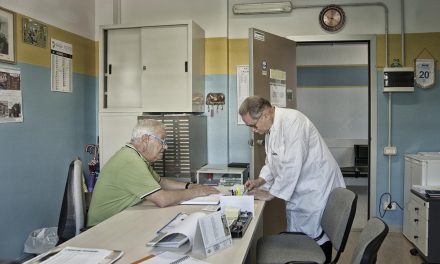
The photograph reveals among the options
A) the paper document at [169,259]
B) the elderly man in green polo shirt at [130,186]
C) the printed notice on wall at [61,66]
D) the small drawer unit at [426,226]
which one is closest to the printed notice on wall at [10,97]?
the printed notice on wall at [61,66]

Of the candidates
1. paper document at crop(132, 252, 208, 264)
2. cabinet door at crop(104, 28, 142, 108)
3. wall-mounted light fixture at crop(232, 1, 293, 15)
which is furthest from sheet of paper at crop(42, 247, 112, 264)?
wall-mounted light fixture at crop(232, 1, 293, 15)

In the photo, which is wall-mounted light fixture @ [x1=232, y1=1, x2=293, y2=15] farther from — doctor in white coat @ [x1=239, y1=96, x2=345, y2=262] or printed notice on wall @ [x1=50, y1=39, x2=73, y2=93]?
doctor in white coat @ [x1=239, y1=96, x2=345, y2=262]

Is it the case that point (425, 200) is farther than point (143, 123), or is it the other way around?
point (425, 200)

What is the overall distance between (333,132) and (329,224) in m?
5.04

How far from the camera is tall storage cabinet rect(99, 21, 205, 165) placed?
388cm

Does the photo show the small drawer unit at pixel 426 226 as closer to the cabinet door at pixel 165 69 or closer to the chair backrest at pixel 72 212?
the cabinet door at pixel 165 69

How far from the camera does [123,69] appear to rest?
162 inches

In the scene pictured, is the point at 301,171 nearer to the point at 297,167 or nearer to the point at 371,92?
the point at 297,167

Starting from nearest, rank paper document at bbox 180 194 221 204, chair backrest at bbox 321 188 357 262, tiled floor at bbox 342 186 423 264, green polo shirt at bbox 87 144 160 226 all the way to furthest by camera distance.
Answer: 1. chair backrest at bbox 321 188 357 262
2. green polo shirt at bbox 87 144 160 226
3. paper document at bbox 180 194 221 204
4. tiled floor at bbox 342 186 423 264

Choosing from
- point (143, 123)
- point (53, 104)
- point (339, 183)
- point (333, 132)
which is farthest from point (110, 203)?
point (333, 132)

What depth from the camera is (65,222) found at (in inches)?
88.1

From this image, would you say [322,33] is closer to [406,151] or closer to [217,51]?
[217,51]

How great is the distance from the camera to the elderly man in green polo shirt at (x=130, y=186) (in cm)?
220

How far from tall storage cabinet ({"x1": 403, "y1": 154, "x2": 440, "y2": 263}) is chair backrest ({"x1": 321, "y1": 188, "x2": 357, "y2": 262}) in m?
1.44
